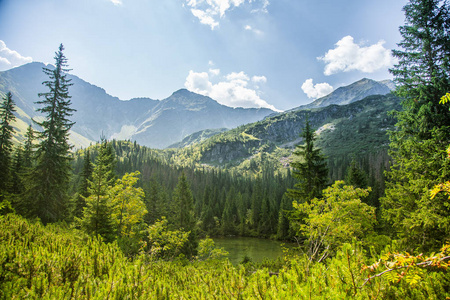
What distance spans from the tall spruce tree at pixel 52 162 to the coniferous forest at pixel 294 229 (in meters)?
0.10

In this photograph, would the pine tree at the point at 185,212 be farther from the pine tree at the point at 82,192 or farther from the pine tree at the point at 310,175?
the pine tree at the point at 310,175

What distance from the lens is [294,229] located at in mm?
15406

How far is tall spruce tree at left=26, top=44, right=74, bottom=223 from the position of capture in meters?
18.7

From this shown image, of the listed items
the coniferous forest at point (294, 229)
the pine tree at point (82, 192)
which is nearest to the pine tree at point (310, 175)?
the coniferous forest at point (294, 229)

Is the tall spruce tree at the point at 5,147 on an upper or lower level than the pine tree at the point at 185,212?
upper

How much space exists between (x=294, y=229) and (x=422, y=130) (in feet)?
31.9

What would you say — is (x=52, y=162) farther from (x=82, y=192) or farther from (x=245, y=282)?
(x=245, y=282)

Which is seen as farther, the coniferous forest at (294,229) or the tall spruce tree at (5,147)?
the tall spruce tree at (5,147)

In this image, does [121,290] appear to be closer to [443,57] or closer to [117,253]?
[117,253]

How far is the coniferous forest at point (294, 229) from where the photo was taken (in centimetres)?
287

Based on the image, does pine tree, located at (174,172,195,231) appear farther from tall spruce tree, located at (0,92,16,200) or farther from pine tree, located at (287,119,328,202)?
pine tree, located at (287,119,328,202)

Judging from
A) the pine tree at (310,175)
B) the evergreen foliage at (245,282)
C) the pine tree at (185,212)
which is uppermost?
the pine tree at (310,175)

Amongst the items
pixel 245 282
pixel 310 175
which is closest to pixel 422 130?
pixel 310 175

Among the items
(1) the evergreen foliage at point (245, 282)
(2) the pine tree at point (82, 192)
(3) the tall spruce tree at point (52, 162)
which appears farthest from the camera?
(2) the pine tree at point (82, 192)
